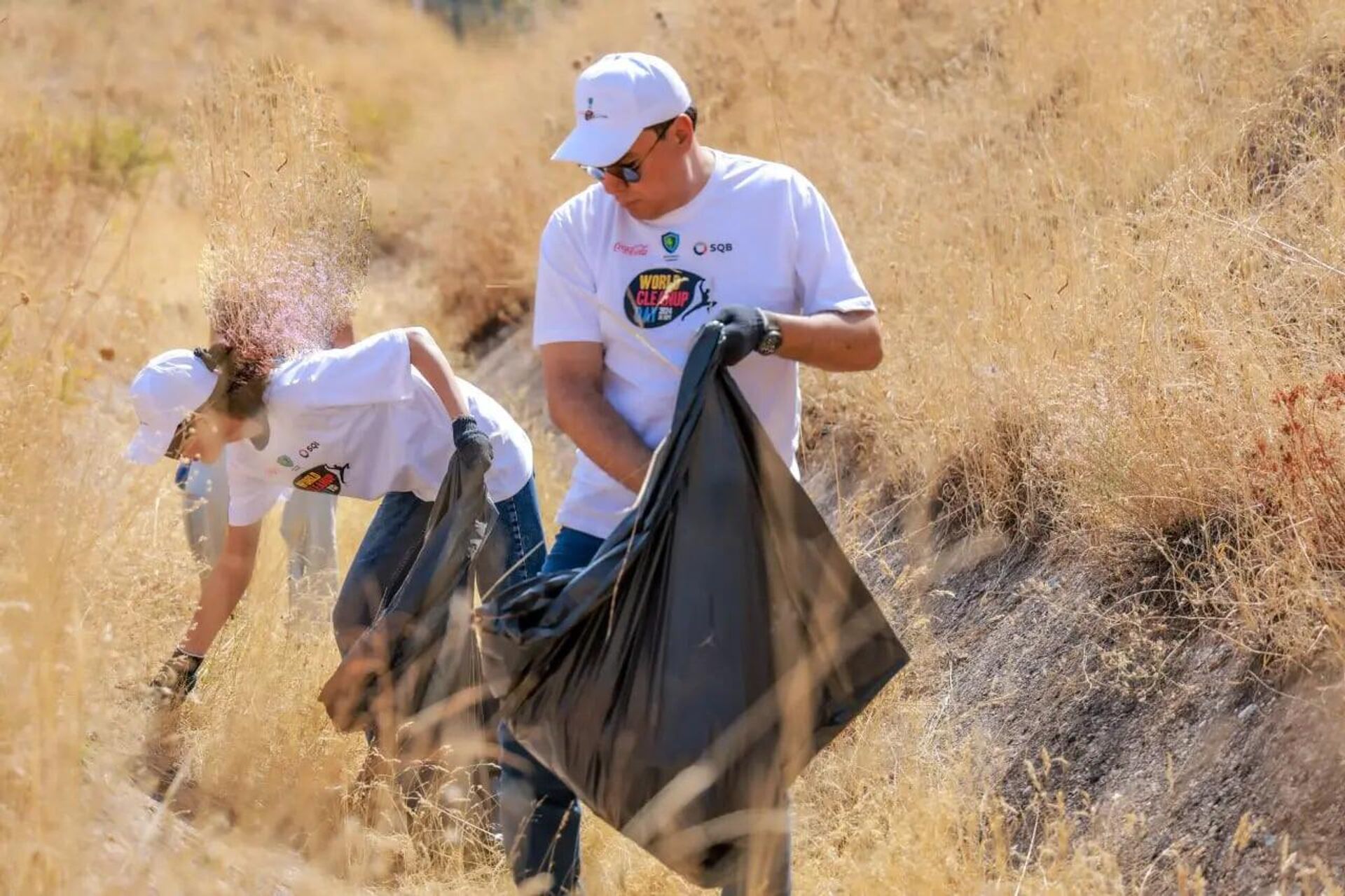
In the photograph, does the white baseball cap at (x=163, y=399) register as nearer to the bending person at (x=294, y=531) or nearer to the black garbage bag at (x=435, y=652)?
the black garbage bag at (x=435, y=652)

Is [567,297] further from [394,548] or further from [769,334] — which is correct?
[394,548]

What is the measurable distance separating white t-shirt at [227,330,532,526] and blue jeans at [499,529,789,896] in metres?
1.02

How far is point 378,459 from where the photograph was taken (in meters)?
4.14

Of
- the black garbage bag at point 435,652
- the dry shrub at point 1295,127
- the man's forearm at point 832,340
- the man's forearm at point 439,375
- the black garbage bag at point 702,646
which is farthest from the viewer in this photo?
the dry shrub at point 1295,127

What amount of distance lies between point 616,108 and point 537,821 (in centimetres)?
143

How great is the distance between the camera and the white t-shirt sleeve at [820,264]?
304 centimetres

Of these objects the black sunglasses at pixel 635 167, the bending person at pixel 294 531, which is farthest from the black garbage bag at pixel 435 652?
the bending person at pixel 294 531

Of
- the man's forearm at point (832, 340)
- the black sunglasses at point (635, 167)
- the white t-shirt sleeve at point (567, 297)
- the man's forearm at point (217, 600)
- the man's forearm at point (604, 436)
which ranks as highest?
the black sunglasses at point (635, 167)

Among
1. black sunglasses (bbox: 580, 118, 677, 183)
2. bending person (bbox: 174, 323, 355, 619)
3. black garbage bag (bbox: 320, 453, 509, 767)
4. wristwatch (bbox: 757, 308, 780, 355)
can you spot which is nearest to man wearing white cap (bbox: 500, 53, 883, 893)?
black sunglasses (bbox: 580, 118, 677, 183)

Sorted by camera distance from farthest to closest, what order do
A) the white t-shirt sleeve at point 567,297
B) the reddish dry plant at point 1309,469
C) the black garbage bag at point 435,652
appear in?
1. the black garbage bag at point 435,652
2. the reddish dry plant at point 1309,469
3. the white t-shirt sleeve at point 567,297

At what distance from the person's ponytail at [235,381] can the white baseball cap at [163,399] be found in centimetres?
3

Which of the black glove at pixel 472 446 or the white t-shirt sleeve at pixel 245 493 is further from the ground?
the black glove at pixel 472 446

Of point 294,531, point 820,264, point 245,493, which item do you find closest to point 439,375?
point 245,493

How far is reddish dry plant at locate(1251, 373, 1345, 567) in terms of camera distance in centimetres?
349
